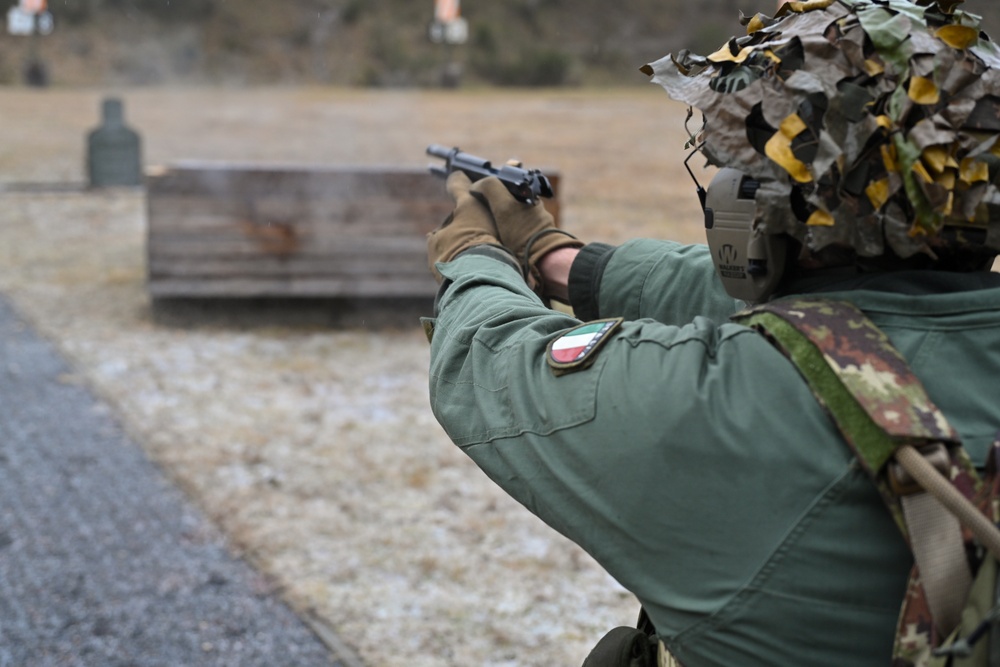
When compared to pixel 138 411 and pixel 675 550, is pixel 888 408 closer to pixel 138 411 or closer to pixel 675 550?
pixel 675 550

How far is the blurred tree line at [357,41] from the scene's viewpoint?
37.7 meters

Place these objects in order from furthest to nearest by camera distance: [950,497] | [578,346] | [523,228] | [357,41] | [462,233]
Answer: [357,41] < [523,228] < [462,233] < [578,346] < [950,497]

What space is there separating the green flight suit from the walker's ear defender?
0.28 ft

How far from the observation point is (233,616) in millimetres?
3408

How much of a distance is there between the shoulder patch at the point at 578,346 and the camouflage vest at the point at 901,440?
0.21 metres

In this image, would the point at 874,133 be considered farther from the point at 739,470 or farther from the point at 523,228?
the point at 523,228

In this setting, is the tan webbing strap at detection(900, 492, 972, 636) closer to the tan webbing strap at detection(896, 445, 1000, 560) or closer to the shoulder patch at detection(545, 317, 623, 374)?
the tan webbing strap at detection(896, 445, 1000, 560)

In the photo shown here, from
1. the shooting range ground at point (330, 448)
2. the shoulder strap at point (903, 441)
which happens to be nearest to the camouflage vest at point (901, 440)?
the shoulder strap at point (903, 441)

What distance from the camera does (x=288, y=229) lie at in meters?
6.42

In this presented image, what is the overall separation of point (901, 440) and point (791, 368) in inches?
5.7

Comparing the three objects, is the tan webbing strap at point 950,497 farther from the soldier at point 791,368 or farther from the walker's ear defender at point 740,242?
the walker's ear defender at point 740,242

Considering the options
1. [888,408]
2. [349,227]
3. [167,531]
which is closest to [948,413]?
[888,408]

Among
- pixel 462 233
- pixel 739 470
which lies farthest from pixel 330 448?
pixel 739 470

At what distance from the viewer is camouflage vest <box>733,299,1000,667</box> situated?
3.55 feet
